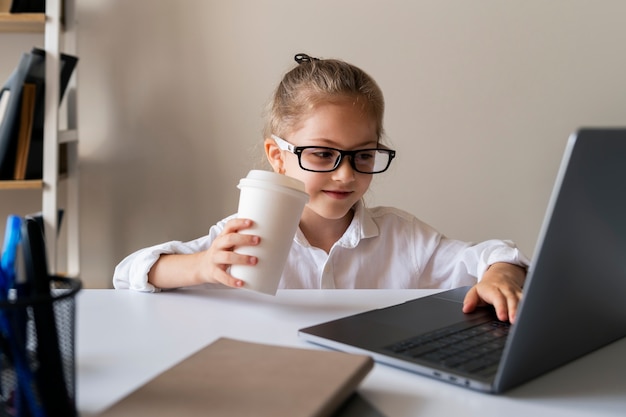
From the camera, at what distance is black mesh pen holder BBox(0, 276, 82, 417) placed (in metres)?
0.41

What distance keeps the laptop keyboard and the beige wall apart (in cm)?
146

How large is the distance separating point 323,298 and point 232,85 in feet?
4.41

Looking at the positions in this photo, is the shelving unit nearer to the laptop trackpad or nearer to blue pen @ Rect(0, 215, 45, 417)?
the laptop trackpad

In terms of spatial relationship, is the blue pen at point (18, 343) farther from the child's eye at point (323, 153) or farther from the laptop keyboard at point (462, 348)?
the child's eye at point (323, 153)

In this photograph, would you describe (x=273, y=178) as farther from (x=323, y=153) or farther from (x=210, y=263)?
(x=323, y=153)

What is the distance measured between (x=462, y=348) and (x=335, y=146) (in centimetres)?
64

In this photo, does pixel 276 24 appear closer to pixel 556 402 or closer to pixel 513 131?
pixel 513 131

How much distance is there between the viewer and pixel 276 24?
213 cm

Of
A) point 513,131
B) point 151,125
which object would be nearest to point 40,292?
point 151,125

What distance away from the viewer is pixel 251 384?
0.50 meters

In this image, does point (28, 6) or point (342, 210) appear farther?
point (28, 6)

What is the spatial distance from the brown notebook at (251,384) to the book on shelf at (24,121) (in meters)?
1.41

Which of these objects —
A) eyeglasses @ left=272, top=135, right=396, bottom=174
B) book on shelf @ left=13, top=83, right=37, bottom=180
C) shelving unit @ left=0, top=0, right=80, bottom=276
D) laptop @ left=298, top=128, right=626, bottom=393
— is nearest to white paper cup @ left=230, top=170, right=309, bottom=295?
laptop @ left=298, top=128, right=626, bottom=393

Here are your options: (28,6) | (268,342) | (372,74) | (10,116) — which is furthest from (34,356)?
(372,74)
